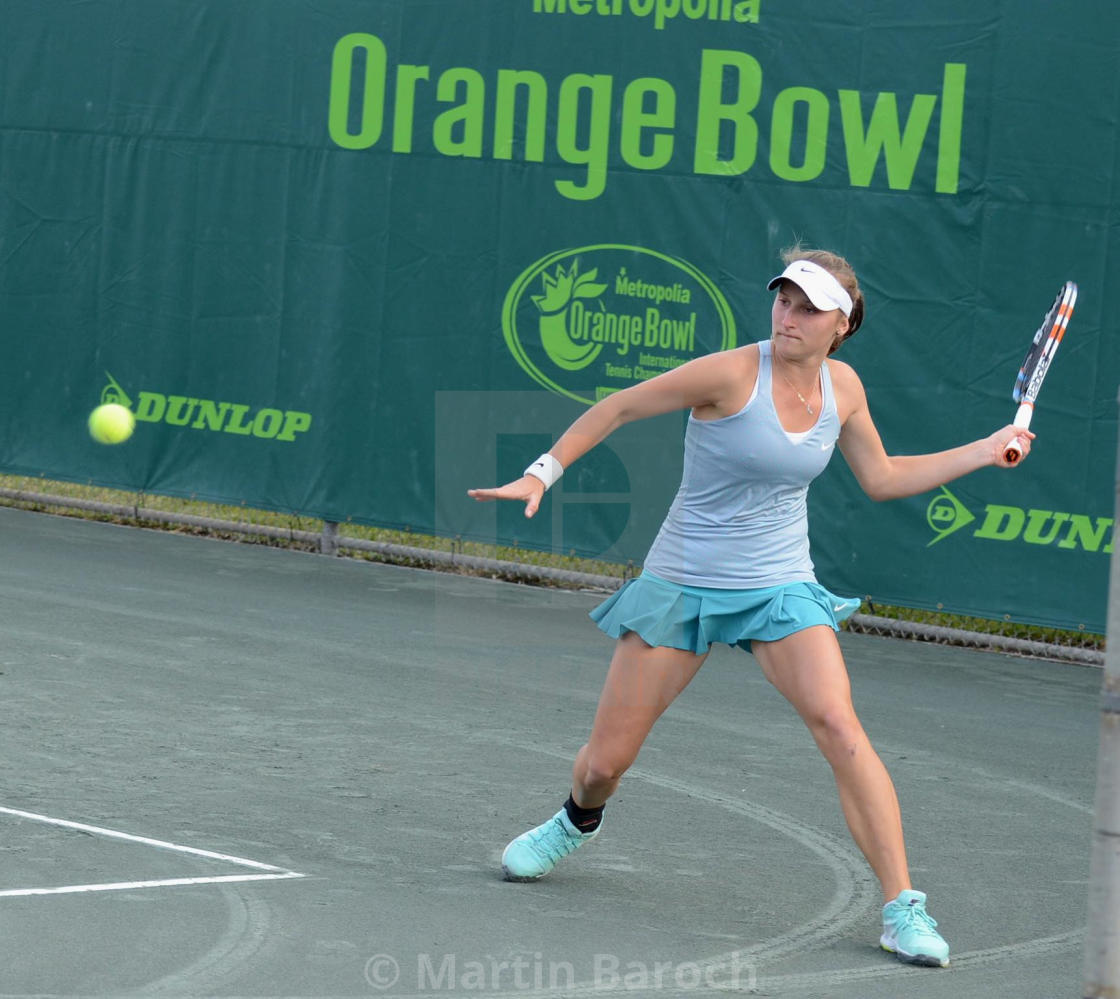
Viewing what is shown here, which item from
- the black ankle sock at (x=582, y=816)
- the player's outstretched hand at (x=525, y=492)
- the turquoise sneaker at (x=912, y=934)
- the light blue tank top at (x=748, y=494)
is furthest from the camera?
the black ankle sock at (x=582, y=816)

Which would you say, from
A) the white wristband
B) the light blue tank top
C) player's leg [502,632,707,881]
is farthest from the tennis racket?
the white wristband

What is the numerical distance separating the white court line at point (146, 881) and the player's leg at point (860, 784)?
1.52m

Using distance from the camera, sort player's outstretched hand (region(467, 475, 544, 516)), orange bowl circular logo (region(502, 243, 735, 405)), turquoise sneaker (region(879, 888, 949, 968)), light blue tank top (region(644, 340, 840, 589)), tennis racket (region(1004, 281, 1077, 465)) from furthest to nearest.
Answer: orange bowl circular logo (region(502, 243, 735, 405))
tennis racket (region(1004, 281, 1077, 465))
light blue tank top (region(644, 340, 840, 589))
turquoise sneaker (region(879, 888, 949, 968))
player's outstretched hand (region(467, 475, 544, 516))

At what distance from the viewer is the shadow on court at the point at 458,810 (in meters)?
4.57

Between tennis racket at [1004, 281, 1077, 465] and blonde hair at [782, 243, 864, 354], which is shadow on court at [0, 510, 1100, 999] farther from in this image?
blonde hair at [782, 243, 864, 354]

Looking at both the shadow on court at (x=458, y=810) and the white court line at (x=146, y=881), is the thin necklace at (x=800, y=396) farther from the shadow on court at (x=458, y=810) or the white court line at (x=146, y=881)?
the white court line at (x=146, y=881)

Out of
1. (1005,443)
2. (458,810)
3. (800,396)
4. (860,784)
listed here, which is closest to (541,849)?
(458,810)

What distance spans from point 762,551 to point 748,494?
16cm

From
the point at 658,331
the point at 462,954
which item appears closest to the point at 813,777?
the point at 462,954

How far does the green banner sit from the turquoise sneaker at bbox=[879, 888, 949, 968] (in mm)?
4887

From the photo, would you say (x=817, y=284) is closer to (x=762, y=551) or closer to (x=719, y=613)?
(x=762, y=551)

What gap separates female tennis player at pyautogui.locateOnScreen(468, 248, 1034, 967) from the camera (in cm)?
475

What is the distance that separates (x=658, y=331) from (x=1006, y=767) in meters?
3.83

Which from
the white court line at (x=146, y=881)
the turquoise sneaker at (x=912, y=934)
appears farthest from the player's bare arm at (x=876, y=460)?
the white court line at (x=146, y=881)
